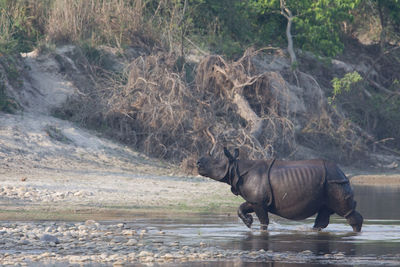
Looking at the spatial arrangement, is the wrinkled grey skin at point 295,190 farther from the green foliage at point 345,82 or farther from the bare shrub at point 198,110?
the green foliage at point 345,82

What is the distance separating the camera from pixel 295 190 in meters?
12.1

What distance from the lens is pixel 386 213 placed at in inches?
579

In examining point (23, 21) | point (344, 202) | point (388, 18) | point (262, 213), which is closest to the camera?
point (344, 202)

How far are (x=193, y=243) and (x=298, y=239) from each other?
66.5 inches

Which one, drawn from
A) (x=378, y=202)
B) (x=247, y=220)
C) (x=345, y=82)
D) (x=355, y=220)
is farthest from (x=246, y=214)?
(x=345, y=82)

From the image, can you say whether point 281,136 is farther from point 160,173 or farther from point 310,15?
point 310,15

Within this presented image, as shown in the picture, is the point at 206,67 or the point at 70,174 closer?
the point at 70,174

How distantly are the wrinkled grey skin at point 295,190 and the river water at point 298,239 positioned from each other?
283 millimetres

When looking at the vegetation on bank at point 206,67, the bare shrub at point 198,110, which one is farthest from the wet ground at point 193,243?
the vegetation on bank at point 206,67

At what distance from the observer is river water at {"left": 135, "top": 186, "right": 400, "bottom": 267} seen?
940 centimetres

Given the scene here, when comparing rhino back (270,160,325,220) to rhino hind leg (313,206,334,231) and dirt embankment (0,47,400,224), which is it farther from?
dirt embankment (0,47,400,224)

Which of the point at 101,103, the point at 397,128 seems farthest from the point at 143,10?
the point at 397,128

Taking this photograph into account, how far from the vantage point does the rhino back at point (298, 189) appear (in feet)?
39.5

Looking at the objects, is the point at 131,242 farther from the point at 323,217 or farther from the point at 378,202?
the point at 378,202
